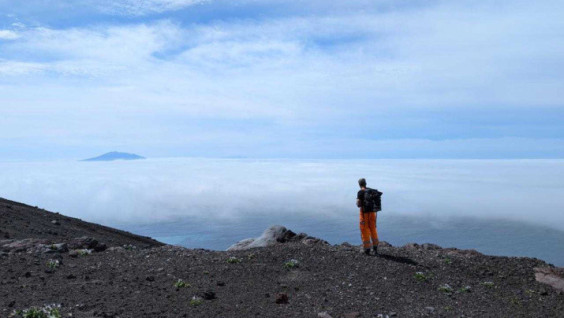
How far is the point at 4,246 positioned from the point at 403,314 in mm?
15422

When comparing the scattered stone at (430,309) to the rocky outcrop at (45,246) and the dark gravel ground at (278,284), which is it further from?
the rocky outcrop at (45,246)

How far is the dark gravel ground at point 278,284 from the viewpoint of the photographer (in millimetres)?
11352

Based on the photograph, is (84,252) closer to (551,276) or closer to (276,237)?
(276,237)

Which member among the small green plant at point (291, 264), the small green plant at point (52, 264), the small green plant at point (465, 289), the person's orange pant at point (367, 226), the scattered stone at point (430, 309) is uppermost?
the person's orange pant at point (367, 226)

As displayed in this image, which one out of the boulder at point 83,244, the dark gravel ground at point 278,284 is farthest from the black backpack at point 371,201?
the boulder at point 83,244

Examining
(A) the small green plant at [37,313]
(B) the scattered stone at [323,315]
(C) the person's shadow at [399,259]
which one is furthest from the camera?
(C) the person's shadow at [399,259]

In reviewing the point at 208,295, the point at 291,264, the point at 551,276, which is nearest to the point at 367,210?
the point at 291,264

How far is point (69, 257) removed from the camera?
16.3m

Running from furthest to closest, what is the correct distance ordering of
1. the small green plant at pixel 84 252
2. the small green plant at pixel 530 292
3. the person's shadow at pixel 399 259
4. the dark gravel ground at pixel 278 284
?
the small green plant at pixel 84 252 → the person's shadow at pixel 399 259 → the small green plant at pixel 530 292 → the dark gravel ground at pixel 278 284

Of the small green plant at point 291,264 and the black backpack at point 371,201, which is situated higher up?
the black backpack at point 371,201

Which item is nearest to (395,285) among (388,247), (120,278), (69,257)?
(388,247)

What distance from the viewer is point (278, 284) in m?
13.6

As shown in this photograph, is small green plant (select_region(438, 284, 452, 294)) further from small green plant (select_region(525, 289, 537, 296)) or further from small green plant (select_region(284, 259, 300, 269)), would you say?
small green plant (select_region(284, 259, 300, 269))

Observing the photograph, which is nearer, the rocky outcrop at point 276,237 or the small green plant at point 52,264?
the small green plant at point 52,264
